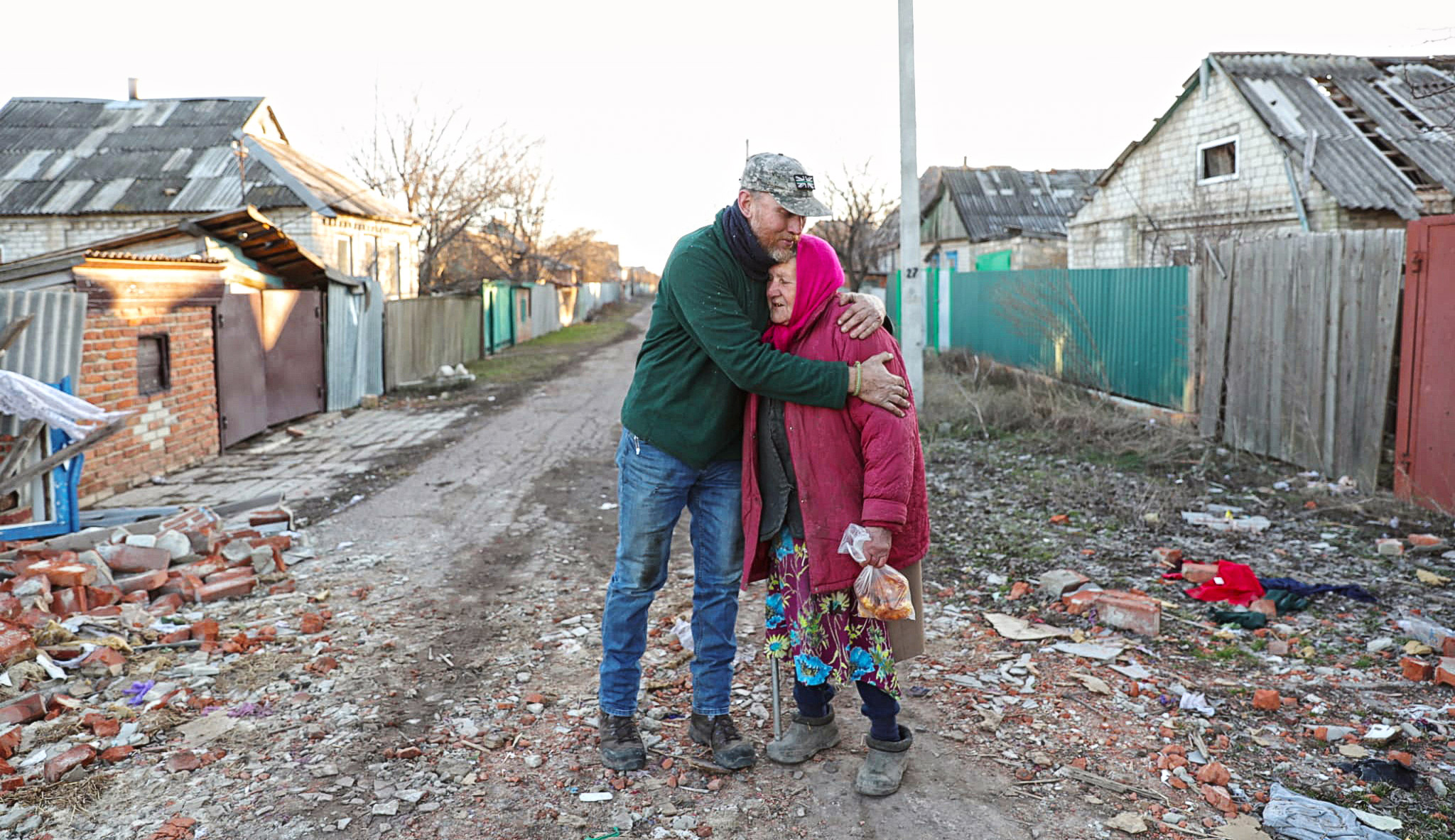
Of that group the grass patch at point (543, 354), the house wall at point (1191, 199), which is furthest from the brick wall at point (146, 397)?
the house wall at point (1191, 199)

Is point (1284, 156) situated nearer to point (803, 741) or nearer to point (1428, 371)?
point (1428, 371)

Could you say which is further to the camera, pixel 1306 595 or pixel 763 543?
pixel 1306 595

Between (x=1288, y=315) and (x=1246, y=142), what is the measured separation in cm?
1091

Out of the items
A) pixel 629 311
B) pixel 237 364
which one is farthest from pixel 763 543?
pixel 629 311

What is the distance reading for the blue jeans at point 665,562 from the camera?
3.13 m

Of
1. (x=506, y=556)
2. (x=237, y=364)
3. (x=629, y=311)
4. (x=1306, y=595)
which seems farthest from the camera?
(x=629, y=311)

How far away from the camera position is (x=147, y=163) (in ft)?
64.8

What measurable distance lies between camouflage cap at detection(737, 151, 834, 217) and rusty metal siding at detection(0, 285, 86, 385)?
5676mm

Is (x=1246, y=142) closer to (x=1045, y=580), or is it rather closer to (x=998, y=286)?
(x=998, y=286)

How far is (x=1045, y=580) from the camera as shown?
504cm

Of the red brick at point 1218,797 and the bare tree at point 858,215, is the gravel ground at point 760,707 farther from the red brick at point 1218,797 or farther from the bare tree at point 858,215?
the bare tree at point 858,215

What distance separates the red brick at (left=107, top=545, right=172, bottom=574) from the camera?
17.4 ft

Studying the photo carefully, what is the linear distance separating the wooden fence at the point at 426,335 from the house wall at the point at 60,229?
17.9 feet

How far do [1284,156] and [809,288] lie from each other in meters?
15.5
